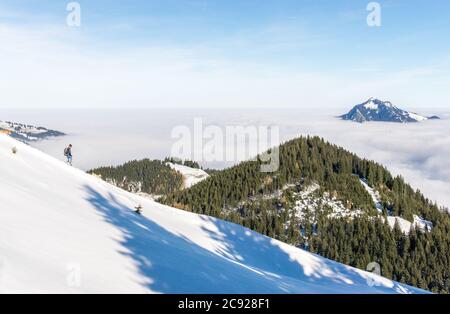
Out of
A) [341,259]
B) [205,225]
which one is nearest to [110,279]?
[205,225]

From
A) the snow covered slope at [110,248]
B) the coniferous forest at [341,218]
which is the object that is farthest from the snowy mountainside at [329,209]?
the snow covered slope at [110,248]

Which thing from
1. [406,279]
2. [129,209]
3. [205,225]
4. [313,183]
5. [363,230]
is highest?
[129,209]

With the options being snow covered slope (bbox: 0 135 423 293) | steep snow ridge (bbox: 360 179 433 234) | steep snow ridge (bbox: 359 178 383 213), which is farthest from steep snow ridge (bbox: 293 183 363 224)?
snow covered slope (bbox: 0 135 423 293)

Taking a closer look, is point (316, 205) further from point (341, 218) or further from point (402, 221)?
point (402, 221)

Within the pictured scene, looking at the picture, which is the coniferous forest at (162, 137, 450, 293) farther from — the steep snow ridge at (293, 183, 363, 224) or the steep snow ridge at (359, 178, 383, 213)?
the steep snow ridge at (359, 178, 383, 213)

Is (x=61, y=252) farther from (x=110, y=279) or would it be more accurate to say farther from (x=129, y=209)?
(x=129, y=209)
